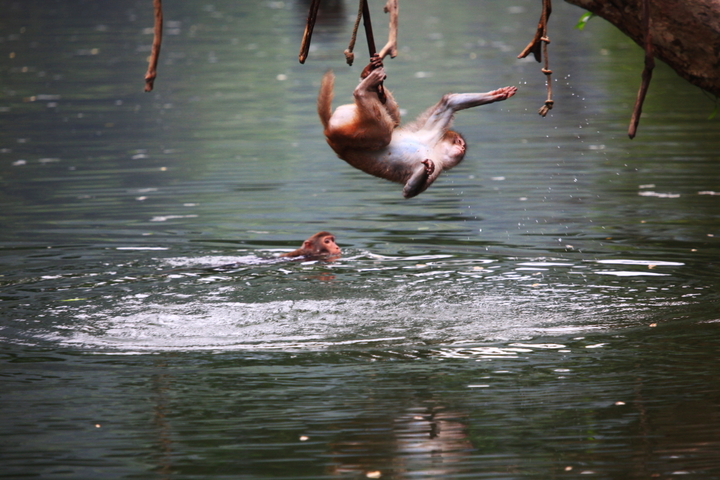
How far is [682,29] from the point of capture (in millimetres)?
6496

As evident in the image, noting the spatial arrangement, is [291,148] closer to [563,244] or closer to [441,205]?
[441,205]

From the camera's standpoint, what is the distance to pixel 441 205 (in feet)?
41.7

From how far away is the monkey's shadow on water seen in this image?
7457 millimetres

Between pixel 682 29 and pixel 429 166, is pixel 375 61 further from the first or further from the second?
pixel 682 29

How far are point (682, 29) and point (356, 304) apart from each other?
3008 millimetres

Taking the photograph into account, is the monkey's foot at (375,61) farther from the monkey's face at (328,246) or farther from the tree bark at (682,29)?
the monkey's face at (328,246)

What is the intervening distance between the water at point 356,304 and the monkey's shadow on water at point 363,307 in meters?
0.03

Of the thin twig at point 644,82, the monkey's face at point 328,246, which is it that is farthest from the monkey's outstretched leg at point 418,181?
the thin twig at point 644,82

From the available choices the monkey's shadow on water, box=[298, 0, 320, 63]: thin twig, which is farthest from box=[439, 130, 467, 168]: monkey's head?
box=[298, 0, 320, 63]: thin twig

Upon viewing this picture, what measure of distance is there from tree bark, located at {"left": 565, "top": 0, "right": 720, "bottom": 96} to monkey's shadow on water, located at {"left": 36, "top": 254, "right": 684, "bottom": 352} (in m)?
1.87

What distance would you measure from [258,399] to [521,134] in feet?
39.1

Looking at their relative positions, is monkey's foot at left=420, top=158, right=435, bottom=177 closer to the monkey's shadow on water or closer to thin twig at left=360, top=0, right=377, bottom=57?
the monkey's shadow on water

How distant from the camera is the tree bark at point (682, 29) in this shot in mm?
6426

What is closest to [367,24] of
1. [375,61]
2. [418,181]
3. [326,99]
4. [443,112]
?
[375,61]
